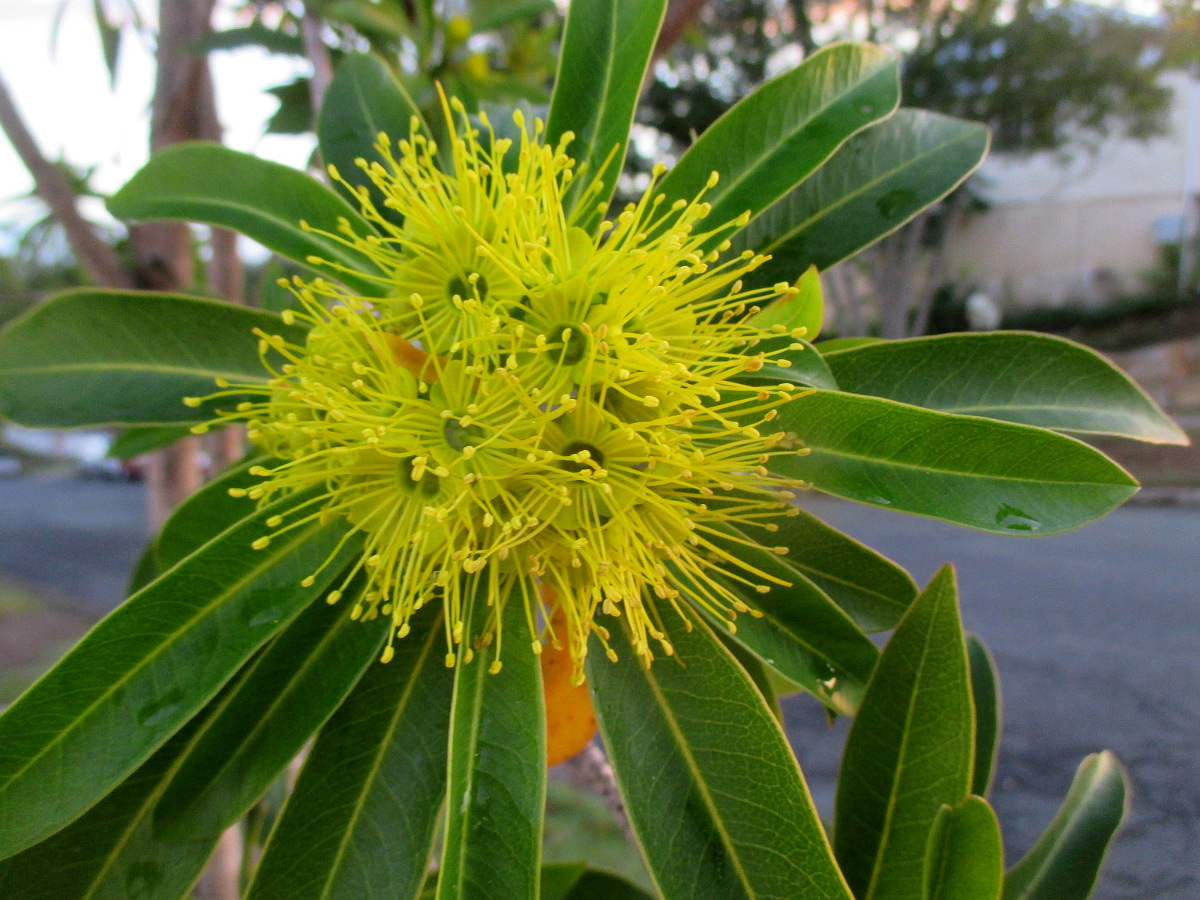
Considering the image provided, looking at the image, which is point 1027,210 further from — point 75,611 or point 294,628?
point 294,628

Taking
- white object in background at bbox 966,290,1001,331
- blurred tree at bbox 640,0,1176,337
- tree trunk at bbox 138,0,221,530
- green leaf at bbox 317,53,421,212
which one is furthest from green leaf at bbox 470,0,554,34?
white object in background at bbox 966,290,1001,331

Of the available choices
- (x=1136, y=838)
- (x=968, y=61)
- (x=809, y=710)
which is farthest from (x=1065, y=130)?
(x=1136, y=838)

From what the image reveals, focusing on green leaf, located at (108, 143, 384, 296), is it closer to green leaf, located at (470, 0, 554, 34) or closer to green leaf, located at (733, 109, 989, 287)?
Result: green leaf, located at (733, 109, 989, 287)

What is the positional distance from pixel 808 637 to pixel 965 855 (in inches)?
8.3

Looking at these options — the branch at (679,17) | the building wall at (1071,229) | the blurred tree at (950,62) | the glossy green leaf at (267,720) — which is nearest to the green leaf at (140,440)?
the glossy green leaf at (267,720)

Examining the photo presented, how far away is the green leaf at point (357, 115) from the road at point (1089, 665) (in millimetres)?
1337

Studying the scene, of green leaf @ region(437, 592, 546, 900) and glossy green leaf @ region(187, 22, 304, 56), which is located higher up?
glossy green leaf @ region(187, 22, 304, 56)

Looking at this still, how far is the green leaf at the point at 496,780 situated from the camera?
2.05ft

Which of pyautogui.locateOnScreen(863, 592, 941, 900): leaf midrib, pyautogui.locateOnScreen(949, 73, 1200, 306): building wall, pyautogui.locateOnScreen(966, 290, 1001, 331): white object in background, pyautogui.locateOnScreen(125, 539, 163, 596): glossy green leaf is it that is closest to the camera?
pyautogui.locateOnScreen(863, 592, 941, 900): leaf midrib

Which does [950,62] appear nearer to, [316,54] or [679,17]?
[679,17]

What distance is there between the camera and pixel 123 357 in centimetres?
90

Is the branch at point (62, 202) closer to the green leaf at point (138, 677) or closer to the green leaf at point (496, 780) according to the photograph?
the green leaf at point (138, 677)

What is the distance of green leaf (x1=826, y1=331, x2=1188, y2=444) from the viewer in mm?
747

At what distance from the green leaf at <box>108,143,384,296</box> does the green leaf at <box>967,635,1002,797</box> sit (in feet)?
2.65
